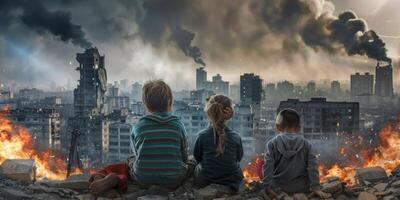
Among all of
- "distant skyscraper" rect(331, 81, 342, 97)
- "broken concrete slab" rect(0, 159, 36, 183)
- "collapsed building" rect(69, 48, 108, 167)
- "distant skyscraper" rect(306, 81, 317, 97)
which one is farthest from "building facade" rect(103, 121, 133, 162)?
"broken concrete slab" rect(0, 159, 36, 183)

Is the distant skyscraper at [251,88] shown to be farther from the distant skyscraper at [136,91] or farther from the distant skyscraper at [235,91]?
the distant skyscraper at [136,91]

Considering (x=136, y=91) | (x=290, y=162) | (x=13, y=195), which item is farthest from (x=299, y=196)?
(x=136, y=91)

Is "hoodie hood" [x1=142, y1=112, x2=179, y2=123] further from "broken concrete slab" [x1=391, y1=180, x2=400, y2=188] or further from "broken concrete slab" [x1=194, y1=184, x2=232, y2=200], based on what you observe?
"broken concrete slab" [x1=391, y1=180, x2=400, y2=188]

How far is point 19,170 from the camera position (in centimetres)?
689

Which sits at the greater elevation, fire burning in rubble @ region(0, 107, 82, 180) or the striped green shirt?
the striped green shirt

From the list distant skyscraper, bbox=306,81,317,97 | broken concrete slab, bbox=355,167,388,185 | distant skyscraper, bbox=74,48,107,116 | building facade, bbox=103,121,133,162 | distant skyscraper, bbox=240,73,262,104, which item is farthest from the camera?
distant skyscraper, bbox=306,81,317,97

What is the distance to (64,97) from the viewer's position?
76375mm

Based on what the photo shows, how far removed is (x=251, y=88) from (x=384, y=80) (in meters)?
17.3

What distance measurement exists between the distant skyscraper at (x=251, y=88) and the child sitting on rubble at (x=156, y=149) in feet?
175

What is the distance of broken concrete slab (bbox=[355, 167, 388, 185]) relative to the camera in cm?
653

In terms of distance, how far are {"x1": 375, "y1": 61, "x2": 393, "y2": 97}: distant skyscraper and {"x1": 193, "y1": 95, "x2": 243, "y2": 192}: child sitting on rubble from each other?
47.1 meters

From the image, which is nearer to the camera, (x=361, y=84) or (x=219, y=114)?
(x=219, y=114)

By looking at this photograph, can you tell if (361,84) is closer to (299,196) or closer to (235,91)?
(235,91)

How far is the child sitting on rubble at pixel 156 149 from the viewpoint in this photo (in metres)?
5.58
